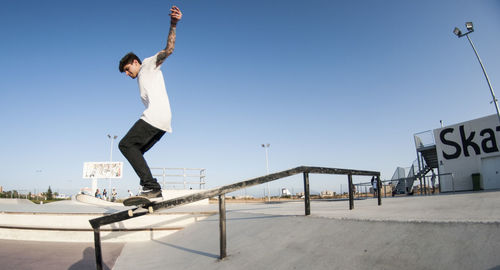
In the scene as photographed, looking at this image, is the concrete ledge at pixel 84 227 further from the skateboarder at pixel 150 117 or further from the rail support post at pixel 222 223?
the skateboarder at pixel 150 117

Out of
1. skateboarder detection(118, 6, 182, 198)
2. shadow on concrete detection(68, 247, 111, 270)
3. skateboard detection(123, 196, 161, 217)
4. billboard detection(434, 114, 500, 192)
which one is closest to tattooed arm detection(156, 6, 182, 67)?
skateboarder detection(118, 6, 182, 198)

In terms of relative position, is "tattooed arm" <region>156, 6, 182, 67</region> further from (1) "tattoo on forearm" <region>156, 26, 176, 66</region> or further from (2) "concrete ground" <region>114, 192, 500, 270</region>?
(2) "concrete ground" <region>114, 192, 500, 270</region>

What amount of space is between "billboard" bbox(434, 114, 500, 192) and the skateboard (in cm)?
1748

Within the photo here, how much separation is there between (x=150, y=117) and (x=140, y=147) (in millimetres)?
360

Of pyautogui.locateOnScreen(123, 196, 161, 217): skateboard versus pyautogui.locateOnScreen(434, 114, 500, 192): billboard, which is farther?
pyautogui.locateOnScreen(434, 114, 500, 192): billboard

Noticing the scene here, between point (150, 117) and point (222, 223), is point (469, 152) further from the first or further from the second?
point (150, 117)

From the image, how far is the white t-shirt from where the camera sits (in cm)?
289

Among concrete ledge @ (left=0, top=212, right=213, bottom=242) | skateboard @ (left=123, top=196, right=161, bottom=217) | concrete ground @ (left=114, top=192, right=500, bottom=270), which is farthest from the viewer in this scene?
concrete ledge @ (left=0, top=212, right=213, bottom=242)

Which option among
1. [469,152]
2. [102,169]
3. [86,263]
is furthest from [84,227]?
[102,169]

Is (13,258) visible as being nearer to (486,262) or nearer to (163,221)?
(163,221)

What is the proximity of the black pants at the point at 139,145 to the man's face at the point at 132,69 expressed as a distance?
0.67 meters

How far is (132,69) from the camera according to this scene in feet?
10.3

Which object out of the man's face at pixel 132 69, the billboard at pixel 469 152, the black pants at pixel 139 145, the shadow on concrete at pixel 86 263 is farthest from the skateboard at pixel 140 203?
the billboard at pixel 469 152

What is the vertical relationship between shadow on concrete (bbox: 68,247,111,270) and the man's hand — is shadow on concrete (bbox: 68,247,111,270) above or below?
below
